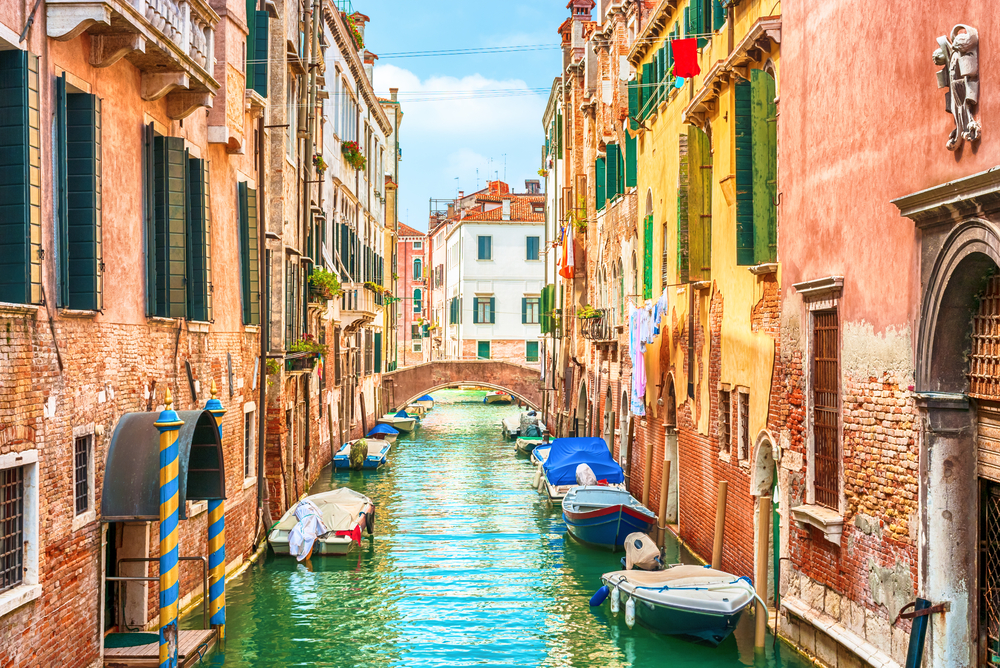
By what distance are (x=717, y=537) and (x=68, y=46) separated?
28.6ft

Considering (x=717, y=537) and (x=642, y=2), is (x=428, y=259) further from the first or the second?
(x=717, y=537)

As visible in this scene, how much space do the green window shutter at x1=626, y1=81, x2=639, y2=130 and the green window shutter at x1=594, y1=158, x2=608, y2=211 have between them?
4.72 metres

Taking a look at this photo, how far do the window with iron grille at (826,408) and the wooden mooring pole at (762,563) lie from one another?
1.16 metres

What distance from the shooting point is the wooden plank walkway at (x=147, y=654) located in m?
8.89

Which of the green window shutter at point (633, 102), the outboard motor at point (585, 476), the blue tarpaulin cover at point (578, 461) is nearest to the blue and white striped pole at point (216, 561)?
the outboard motor at point (585, 476)

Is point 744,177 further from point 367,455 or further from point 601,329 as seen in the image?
point 367,455

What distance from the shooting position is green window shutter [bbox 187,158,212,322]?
36.9 ft

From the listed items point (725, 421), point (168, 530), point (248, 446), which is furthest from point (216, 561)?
point (725, 421)

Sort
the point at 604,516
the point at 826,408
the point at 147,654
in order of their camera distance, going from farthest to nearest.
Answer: the point at 604,516 → the point at 826,408 → the point at 147,654

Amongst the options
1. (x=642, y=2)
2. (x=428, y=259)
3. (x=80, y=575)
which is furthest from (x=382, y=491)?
(x=428, y=259)

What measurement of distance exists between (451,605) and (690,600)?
370 cm

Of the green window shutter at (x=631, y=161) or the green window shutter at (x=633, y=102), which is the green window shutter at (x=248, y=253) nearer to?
the green window shutter at (x=633, y=102)

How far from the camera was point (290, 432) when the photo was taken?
18.3 m

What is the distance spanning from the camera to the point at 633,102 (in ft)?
60.3
